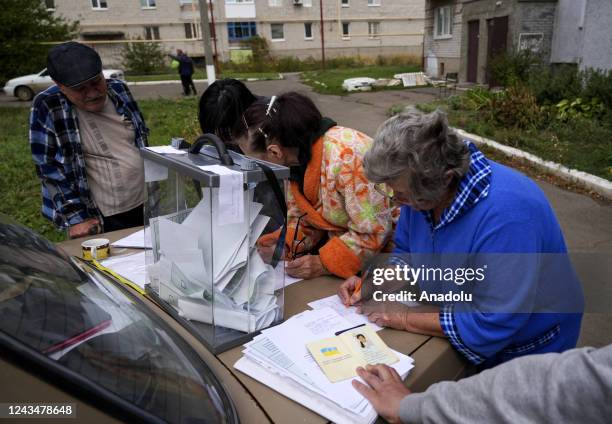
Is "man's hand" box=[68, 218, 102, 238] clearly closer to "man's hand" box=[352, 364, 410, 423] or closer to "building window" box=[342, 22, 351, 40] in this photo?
"man's hand" box=[352, 364, 410, 423]

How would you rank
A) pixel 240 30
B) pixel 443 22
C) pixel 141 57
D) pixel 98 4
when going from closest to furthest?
pixel 443 22 → pixel 141 57 → pixel 98 4 → pixel 240 30

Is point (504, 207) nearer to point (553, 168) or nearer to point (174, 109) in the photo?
point (553, 168)

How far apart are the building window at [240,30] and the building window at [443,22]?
1769 centimetres

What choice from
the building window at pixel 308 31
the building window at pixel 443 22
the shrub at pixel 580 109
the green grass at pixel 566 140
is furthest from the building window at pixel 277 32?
the shrub at pixel 580 109

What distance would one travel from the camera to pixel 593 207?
4770mm

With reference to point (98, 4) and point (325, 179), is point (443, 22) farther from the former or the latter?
point (98, 4)

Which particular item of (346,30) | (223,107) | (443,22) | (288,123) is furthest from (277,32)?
(288,123)

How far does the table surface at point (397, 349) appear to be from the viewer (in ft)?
3.54

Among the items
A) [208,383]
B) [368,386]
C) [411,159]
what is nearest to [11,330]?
[208,383]

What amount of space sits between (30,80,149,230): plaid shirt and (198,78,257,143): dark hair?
69 cm

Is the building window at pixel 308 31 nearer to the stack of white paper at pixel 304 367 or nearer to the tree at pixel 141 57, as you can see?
the tree at pixel 141 57

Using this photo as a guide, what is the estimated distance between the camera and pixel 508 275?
4.24ft

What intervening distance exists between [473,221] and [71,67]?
1950 millimetres

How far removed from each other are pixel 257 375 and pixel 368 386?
0.28 meters
